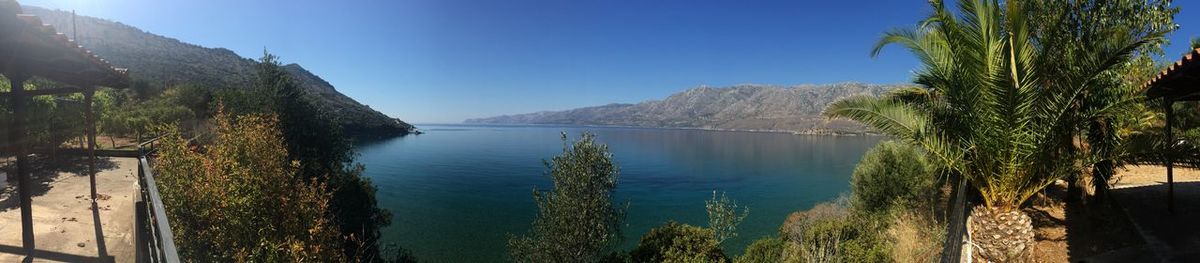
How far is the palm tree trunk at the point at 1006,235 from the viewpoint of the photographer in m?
7.76

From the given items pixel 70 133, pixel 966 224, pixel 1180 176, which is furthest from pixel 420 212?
pixel 1180 176

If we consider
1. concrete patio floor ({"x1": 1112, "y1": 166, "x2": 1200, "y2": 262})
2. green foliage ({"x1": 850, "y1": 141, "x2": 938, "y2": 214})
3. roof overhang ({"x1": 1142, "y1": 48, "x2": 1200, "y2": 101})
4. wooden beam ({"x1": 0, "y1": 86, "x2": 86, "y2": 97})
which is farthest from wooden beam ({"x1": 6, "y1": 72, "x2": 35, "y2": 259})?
green foliage ({"x1": 850, "y1": 141, "x2": 938, "y2": 214})

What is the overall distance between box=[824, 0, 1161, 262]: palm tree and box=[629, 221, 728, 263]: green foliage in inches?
476

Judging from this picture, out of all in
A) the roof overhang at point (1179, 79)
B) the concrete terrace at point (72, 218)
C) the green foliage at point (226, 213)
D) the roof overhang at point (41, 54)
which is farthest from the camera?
the green foliage at point (226, 213)

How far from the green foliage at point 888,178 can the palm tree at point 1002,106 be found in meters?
19.1

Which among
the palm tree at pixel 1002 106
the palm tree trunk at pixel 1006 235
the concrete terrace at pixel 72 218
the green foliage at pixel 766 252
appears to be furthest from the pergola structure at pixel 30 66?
the green foliage at pixel 766 252

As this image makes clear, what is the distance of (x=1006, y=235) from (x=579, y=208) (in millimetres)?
17600

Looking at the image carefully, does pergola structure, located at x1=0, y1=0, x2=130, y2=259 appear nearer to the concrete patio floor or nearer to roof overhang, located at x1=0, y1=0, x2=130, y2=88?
roof overhang, located at x1=0, y1=0, x2=130, y2=88

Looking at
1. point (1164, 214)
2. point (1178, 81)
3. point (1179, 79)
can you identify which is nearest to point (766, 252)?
point (1164, 214)

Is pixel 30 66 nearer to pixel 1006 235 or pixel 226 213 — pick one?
pixel 226 213

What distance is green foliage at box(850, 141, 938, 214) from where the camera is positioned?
25.8m

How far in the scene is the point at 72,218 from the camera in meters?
8.02

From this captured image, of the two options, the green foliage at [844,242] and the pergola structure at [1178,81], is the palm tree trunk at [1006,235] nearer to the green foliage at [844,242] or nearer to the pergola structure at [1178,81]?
the pergola structure at [1178,81]

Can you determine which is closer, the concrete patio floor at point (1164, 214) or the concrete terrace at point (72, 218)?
the concrete terrace at point (72, 218)
